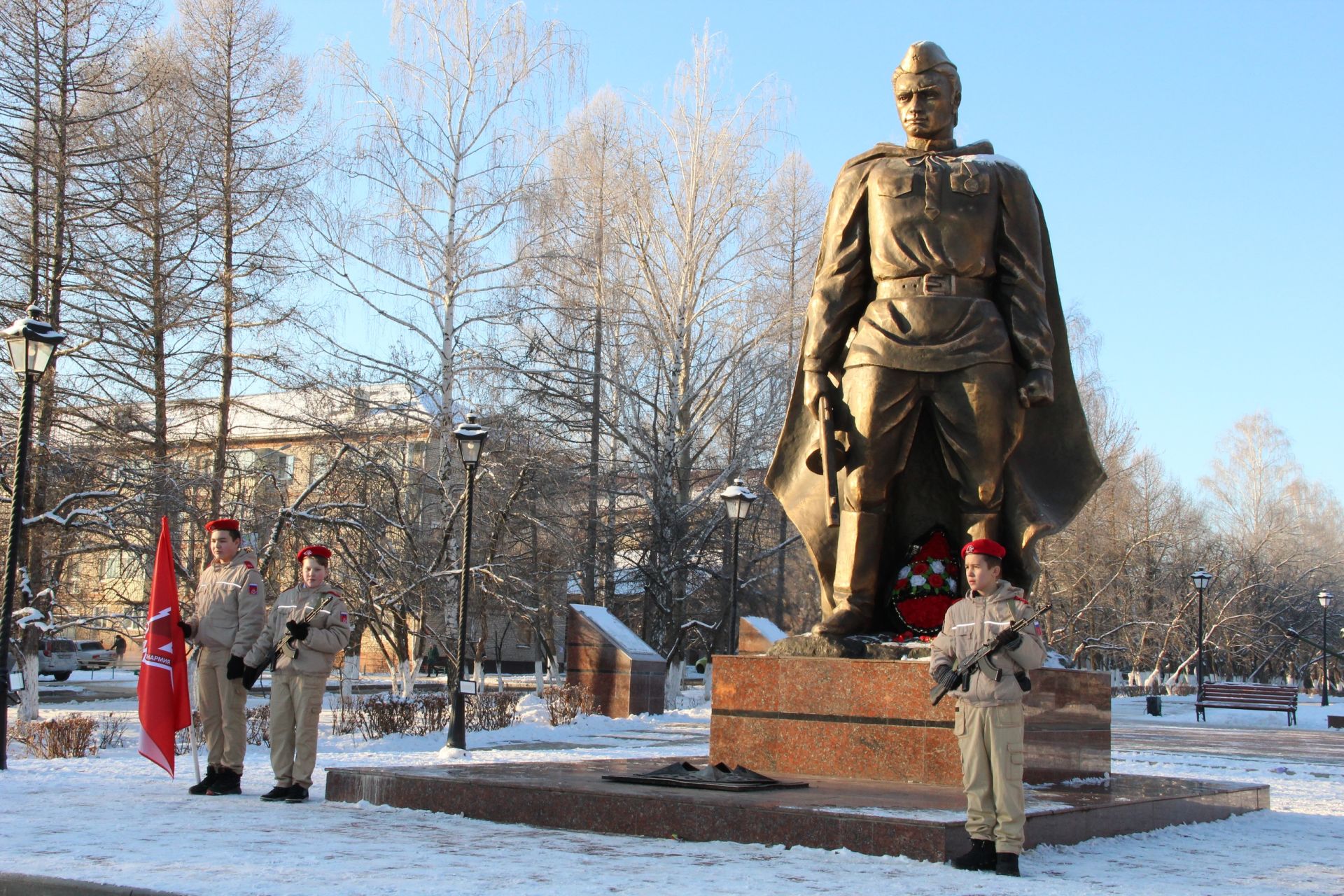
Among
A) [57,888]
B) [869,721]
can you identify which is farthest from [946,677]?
[57,888]

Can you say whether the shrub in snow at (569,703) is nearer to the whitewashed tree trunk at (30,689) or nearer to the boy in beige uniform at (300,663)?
the whitewashed tree trunk at (30,689)

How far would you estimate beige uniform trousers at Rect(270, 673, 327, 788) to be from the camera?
23.3 ft

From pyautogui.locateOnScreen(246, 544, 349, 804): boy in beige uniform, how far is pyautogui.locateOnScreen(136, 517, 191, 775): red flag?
32.5 inches

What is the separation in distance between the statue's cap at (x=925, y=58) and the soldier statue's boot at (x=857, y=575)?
2.50 m

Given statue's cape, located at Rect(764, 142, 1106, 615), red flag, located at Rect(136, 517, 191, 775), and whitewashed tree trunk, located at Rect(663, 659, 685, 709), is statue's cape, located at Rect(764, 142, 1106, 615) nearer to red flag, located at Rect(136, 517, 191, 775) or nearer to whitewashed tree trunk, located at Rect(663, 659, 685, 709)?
red flag, located at Rect(136, 517, 191, 775)

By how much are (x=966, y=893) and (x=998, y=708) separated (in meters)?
0.97

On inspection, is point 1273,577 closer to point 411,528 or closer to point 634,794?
point 411,528

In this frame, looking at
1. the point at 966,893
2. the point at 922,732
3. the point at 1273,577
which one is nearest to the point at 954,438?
the point at 922,732

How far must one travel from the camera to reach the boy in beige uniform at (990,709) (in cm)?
497

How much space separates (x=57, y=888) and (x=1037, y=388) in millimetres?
5061

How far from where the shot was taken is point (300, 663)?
7309 mm

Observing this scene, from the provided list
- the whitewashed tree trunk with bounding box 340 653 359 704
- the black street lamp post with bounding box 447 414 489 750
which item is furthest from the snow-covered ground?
the whitewashed tree trunk with bounding box 340 653 359 704

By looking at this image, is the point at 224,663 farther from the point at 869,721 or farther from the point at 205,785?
the point at 869,721

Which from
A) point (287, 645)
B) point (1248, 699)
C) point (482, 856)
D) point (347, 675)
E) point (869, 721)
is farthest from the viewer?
point (1248, 699)
